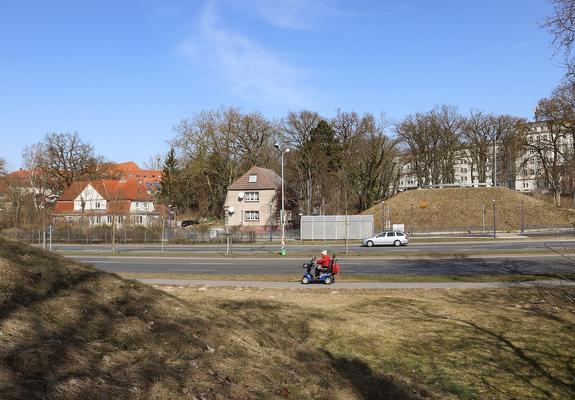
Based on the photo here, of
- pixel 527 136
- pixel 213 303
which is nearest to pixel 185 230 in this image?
pixel 213 303

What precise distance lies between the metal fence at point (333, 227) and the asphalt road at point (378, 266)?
1889 cm

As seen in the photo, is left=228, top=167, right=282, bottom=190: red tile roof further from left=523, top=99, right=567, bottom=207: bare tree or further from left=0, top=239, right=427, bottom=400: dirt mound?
left=0, top=239, right=427, bottom=400: dirt mound

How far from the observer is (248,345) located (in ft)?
28.5

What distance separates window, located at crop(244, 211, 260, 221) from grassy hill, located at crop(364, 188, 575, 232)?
14.9 meters

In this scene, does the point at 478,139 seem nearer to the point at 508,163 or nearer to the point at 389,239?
the point at 508,163

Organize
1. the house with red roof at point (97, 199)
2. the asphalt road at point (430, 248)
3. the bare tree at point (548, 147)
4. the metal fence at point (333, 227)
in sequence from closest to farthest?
the asphalt road at point (430, 248)
the metal fence at point (333, 227)
the bare tree at point (548, 147)
the house with red roof at point (97, 199)

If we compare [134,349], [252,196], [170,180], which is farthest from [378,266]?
[170,180]

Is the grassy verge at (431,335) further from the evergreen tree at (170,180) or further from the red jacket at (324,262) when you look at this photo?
the evergreen tree at (170,180)

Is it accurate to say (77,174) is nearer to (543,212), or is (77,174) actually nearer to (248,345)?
(543,212)

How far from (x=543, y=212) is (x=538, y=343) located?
181ft

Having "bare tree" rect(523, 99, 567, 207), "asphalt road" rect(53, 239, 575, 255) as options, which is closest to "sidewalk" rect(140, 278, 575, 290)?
"asphalt road" rect(53, 239, 575, 255)

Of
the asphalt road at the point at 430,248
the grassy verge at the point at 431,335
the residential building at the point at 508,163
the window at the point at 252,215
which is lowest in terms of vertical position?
the grassy verge at the point at 431,335

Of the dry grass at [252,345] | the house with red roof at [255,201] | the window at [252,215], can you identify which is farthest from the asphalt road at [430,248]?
the window at [252,215]

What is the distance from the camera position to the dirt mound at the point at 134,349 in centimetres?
539
